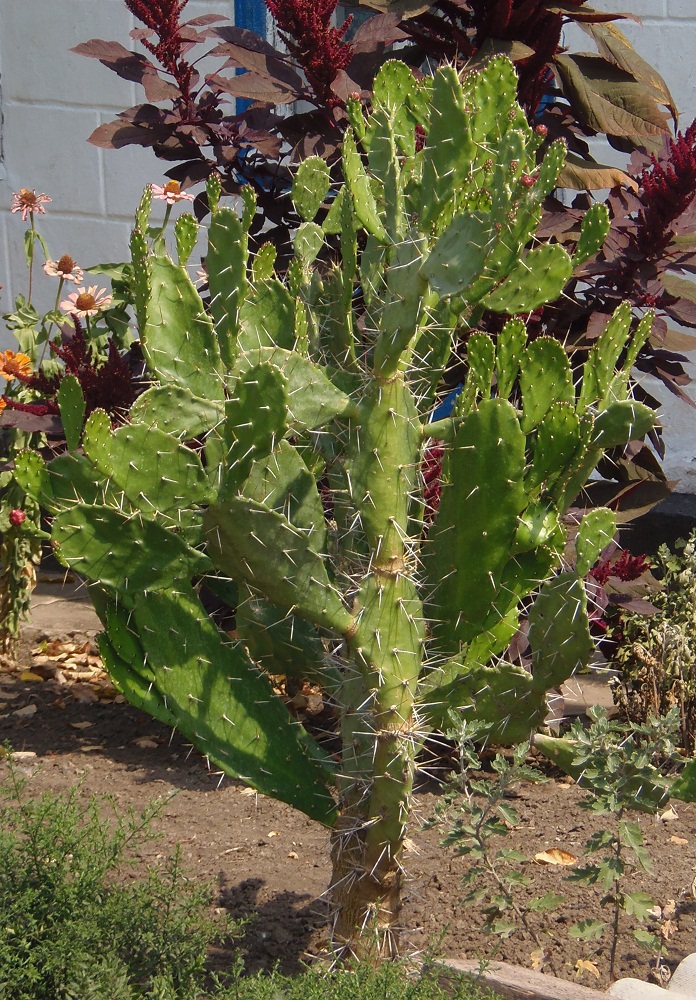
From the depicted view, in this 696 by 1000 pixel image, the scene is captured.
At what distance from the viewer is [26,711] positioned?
10.9 feet

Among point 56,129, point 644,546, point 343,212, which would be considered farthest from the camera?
point 56,129

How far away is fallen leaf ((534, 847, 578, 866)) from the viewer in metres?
2.56

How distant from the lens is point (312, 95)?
292 cm

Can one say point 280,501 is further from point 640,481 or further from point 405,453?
point 640,481

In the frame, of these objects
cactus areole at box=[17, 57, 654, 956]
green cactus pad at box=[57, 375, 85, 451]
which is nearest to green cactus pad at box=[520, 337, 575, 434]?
cactus areole at box=[17, 57, 654, 956]

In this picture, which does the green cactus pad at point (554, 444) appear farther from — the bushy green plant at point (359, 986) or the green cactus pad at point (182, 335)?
the bushy green plant at point (359, 986)

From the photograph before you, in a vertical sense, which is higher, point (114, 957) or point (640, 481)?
point (640, 481)

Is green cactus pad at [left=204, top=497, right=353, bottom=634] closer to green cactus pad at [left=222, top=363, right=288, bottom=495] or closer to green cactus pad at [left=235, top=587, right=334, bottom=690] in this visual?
green cactus pad at [left=222, top=363, right=288, bottom=495]

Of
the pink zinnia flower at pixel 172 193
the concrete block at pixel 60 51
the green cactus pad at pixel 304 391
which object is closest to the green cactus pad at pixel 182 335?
the green cactus pad at pixel 304 391

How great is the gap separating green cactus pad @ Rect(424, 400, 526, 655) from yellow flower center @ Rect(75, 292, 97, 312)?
188cm

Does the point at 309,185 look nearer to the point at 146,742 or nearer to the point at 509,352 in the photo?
the point at 509,352

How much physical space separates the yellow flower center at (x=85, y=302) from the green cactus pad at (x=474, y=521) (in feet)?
6.18

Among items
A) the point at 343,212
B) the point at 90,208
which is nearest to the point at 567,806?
the point at 343,212

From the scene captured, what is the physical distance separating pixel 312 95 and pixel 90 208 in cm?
208
